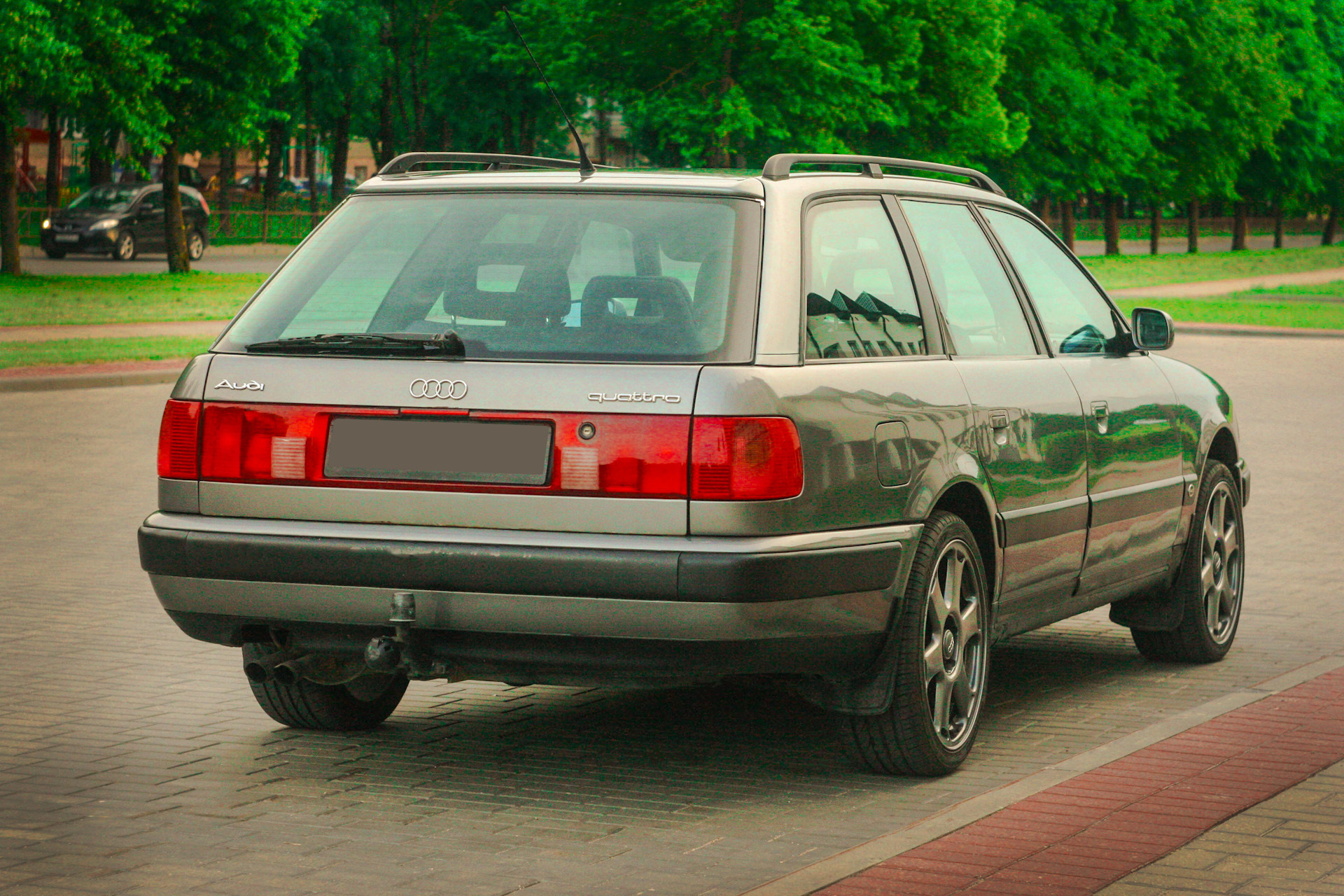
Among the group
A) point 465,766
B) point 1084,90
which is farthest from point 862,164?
point 1084,90

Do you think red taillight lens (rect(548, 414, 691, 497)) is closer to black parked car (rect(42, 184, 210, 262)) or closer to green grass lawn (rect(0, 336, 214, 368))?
green grass lawn (rect(0, 336, 214, 368))

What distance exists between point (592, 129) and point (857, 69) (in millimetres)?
44623

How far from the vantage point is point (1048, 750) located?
6.10 m

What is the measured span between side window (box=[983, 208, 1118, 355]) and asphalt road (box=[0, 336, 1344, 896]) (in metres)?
1.22

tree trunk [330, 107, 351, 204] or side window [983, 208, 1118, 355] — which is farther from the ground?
tree trunk [330, 107, 351, 204]

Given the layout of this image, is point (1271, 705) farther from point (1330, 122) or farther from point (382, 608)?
point (1330, 122)

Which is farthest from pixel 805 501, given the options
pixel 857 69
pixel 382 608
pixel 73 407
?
pixel 857 69

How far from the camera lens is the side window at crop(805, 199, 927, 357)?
540 cm

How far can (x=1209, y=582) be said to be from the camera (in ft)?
25.0

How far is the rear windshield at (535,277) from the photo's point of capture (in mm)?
5137

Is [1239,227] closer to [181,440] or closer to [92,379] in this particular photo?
[92,379]

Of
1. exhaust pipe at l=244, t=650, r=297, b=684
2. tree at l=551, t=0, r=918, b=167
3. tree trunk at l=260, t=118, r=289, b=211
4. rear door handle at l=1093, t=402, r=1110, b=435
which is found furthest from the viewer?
tree trunk at l=260, t=118, r=289, b=211

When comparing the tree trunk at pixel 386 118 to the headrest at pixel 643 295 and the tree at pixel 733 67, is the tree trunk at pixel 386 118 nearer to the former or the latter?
the tree at pixel 733 67

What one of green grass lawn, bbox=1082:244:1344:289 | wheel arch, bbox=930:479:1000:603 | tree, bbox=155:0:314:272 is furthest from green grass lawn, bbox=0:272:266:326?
wheel arch, bbox=930:479:1000:603
